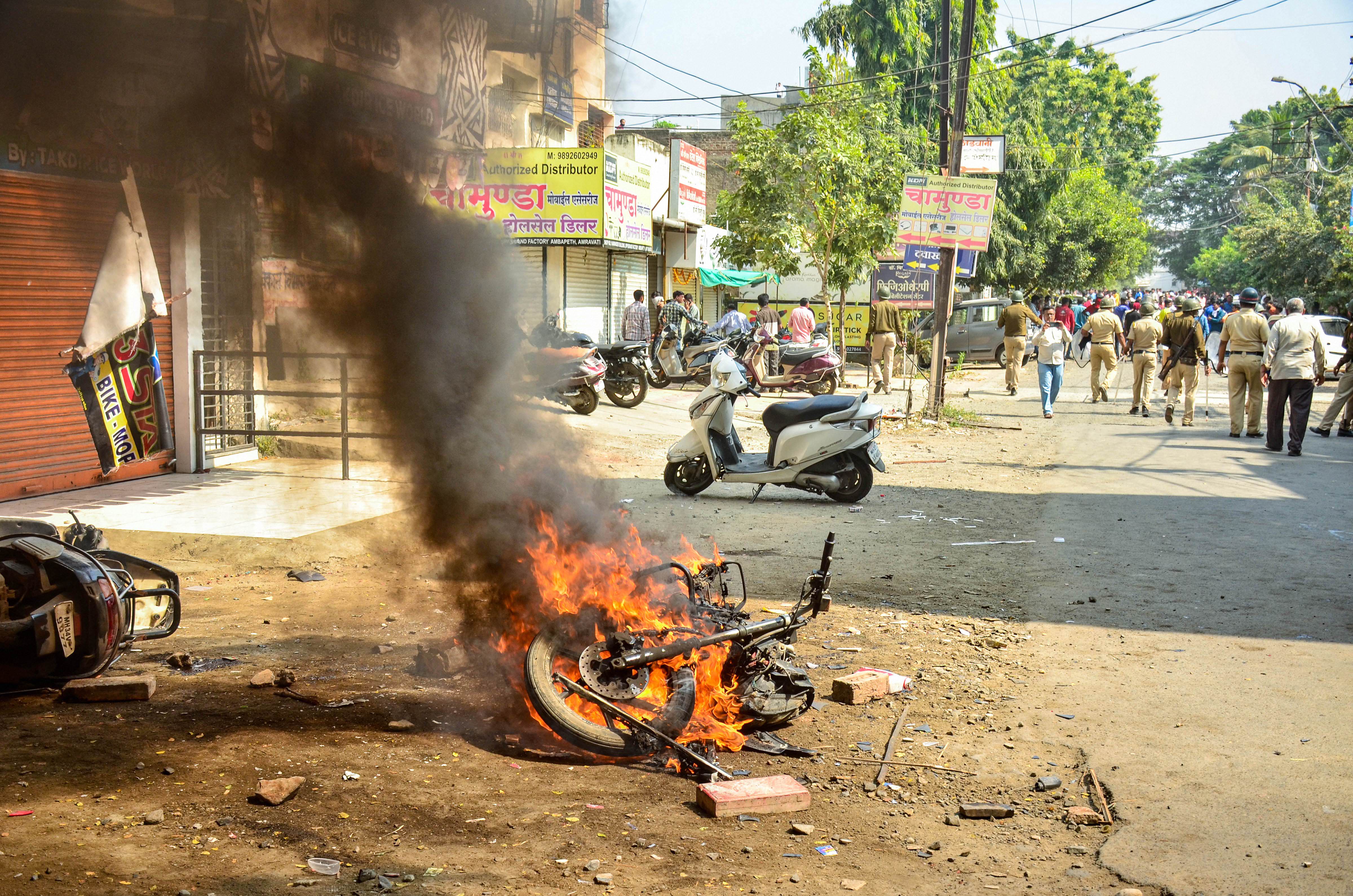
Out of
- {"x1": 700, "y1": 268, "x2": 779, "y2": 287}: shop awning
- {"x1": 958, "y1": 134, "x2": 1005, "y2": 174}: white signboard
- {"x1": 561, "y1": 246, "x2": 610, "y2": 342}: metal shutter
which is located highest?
{"x1": 958, "y1": 134, "x2": 1005, "y2": 174}: white signboard

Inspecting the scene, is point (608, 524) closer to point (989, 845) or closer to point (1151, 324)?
point (989, 845)

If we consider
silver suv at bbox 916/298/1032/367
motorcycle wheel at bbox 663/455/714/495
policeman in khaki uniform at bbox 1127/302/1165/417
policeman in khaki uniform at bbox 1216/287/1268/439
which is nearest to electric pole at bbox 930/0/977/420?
policeman in khaki uniform at bbox 1127/302/1165/417

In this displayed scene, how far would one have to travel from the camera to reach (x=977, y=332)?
2998 centimetres

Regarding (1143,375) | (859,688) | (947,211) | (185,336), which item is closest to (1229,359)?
(1143,375)

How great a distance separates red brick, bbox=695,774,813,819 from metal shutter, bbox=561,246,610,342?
57.6 feet

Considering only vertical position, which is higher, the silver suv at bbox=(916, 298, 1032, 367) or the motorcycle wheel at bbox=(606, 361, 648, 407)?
the silver suv at bbox=(916, 298, 1032, 367)

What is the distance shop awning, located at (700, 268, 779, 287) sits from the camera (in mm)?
29672

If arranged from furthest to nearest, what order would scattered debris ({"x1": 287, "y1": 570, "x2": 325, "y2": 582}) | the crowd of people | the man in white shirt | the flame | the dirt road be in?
the crowd of people < the man in white shirt < scattered debris ({"x1": 287, "y1": 570, "x2": 325, "y2": 582}) < the flame < the dirt road

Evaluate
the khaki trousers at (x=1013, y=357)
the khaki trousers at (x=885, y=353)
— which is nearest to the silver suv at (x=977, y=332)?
the khaki trousers at (x=1013, y=357)

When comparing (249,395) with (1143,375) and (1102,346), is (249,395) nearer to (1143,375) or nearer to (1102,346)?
(1143,375)

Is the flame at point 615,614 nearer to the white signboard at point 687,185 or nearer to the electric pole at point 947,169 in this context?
the electric pole at point 947,169

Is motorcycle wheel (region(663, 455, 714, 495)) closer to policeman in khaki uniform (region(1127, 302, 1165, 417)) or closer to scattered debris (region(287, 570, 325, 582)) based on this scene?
scattered debris (region(287, 570, 325, 582))

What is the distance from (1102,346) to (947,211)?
532 cm

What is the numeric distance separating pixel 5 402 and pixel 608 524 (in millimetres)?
5720
